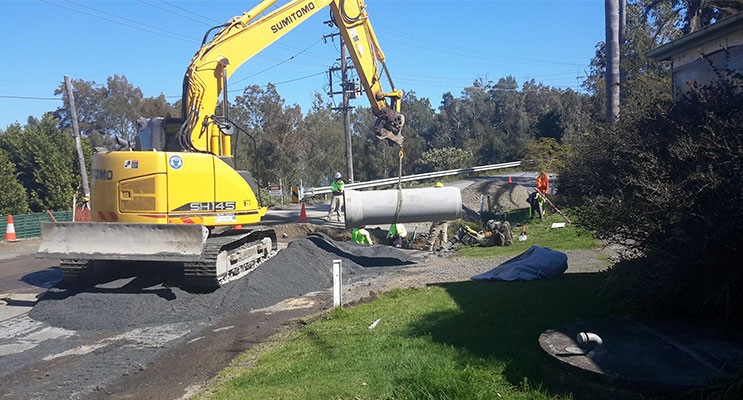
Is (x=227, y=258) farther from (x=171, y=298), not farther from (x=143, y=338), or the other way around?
(x=143, y=338)

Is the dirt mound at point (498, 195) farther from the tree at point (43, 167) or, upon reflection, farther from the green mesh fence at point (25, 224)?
the tree at point (43, 167)

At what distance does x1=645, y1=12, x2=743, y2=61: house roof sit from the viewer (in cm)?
851

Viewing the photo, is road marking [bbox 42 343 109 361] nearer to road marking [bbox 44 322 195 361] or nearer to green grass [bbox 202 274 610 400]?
road marking [bbox 44 322 195 361]

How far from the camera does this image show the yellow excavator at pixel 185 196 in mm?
10031

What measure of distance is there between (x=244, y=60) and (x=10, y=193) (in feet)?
55.3

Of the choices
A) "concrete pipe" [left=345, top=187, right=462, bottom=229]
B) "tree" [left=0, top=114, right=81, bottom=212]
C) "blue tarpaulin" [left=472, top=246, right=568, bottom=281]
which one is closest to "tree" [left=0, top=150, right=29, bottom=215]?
"tree" [left=0, top=114, right=81, bottom=212]

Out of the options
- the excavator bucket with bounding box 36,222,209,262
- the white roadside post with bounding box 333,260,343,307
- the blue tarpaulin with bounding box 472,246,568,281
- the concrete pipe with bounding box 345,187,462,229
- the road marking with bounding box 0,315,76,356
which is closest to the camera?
the road marking with bounding box 0,315,76,356

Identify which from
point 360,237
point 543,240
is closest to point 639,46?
point 543,240

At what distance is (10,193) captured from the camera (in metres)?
23.9

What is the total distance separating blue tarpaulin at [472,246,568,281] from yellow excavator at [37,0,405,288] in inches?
186

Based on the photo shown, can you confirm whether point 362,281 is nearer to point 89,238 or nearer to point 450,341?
point 89,238

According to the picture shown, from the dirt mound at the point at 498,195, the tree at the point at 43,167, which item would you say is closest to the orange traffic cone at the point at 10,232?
the tree at the point at 43,167

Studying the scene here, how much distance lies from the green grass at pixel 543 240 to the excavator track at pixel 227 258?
5115mm

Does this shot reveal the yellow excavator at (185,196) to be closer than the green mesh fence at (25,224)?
Yes
